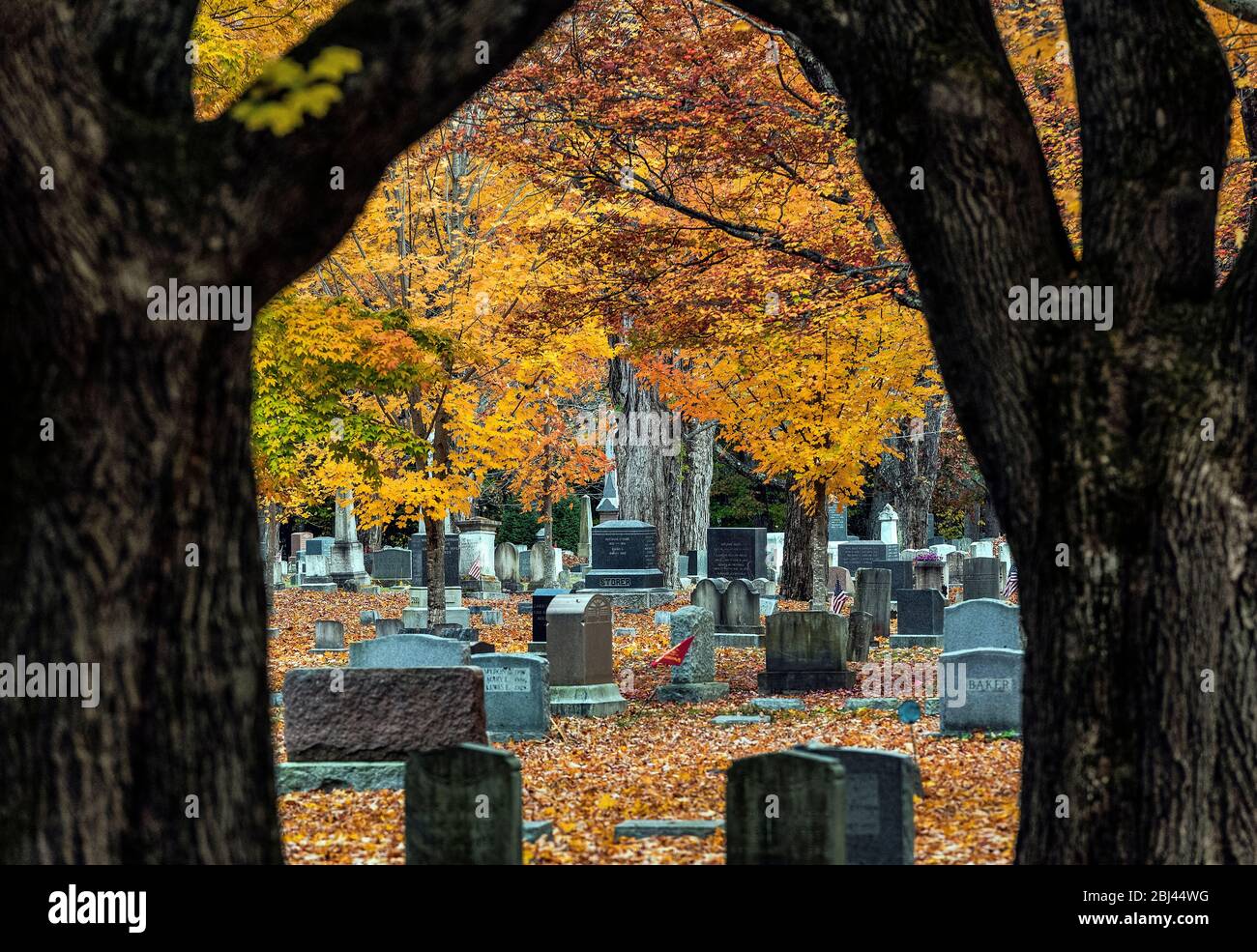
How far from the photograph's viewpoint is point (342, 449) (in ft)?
58.5

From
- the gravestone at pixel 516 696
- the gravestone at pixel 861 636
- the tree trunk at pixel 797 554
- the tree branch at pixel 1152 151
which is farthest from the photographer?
the tree trunk at pixel 797 554

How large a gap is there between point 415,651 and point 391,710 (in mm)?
2739

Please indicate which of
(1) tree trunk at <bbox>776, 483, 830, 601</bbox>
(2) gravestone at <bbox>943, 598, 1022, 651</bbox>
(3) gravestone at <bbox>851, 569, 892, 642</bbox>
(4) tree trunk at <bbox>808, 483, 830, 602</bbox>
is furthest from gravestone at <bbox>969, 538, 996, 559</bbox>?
(2) gravestone at <bbox>943, 598, 1022, 651</bbox>

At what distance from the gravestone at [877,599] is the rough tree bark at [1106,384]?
1594cm

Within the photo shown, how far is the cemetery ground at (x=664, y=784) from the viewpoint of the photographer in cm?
807

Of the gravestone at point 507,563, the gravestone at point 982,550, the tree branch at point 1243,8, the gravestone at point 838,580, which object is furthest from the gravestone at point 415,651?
the gravestone at point 982,550

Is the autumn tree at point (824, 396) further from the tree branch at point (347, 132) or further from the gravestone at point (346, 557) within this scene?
the gravestone at point (346, 557)

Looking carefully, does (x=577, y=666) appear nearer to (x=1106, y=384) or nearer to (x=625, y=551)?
(x=1106, y=384)

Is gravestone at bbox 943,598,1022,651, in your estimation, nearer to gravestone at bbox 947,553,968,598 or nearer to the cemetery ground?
the cemetery ground

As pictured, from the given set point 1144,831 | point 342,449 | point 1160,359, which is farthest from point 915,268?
point 342,449

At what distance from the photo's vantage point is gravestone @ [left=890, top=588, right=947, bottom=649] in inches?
811

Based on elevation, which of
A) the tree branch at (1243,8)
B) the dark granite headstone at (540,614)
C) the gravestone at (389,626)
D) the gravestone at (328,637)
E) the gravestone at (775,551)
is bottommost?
the gravestone at (328,637)

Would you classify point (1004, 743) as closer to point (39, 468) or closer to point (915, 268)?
point (915, 268)

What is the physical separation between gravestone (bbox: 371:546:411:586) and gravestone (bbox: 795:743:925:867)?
29.2 metres
